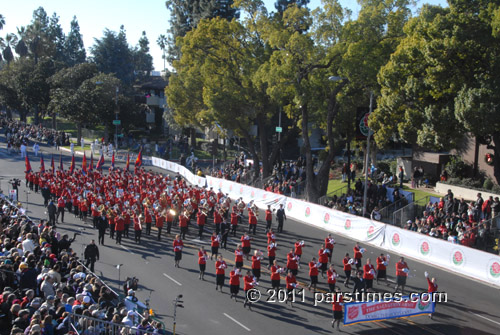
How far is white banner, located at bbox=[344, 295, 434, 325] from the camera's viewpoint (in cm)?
1377

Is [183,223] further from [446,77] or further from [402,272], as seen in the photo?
[446,77]

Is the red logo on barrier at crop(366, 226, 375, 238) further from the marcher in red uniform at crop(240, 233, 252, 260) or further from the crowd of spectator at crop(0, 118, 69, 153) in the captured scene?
the crowd of spectator at crop(0, 118, 69, 153)

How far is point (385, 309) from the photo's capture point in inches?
563

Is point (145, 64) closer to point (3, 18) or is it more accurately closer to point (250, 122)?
point (3, 18)

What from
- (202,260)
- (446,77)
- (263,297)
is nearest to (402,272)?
(263,297)

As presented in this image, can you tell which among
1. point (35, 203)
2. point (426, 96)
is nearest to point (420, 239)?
point (426, 96)

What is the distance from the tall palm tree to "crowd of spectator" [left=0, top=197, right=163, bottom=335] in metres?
94.9

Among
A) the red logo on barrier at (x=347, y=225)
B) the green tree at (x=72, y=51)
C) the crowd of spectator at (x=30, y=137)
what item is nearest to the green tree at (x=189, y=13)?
the crowd of spectator at (x=30, y=137)

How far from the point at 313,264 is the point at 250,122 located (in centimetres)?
2301

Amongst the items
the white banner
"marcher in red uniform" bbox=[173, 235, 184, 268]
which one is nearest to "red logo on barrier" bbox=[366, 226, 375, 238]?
the white banner

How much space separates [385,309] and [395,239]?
8992 mm

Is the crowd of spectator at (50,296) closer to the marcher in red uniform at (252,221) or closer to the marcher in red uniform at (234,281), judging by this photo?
the marcher in red uniform at (234,281)

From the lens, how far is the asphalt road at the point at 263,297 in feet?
46.9

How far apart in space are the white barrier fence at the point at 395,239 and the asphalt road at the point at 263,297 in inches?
20.0
